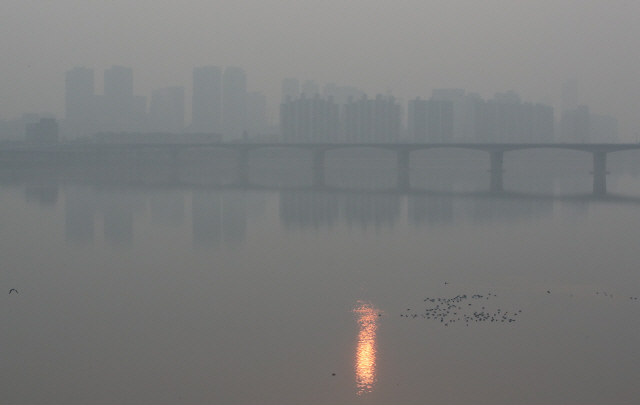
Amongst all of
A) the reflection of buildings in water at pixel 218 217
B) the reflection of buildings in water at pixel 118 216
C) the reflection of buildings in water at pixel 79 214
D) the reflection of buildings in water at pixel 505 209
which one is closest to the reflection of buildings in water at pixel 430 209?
the reflection of buildings in water at pixel 505 209

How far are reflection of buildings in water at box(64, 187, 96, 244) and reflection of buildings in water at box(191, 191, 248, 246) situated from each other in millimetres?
4237

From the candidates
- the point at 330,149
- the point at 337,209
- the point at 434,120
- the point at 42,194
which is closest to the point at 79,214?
the point at 337,209

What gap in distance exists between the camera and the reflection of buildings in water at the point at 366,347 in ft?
32.6

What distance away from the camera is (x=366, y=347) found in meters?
11.5

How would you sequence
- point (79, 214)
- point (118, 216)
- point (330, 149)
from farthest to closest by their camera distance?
point (330, 149), point (79, 214), point (118, 216)

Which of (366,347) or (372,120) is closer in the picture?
(366,347)

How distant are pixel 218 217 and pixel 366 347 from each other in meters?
21.7

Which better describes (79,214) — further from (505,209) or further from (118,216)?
(505,209)

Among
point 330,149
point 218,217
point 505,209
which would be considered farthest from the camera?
point 330,149

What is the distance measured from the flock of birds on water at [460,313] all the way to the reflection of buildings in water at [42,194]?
97.4ft

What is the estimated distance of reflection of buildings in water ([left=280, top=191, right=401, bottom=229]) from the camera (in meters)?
30.4

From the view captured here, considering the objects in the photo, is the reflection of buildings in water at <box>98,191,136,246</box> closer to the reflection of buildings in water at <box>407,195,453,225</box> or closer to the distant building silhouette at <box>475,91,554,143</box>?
the reflection of buildings in water at <box>407,195,453,225</box>

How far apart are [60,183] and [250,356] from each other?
167 ft

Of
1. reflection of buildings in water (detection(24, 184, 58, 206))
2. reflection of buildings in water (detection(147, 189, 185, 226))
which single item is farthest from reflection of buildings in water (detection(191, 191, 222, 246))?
reflection of buildings in water (detection(24, 184, 58, 206))
